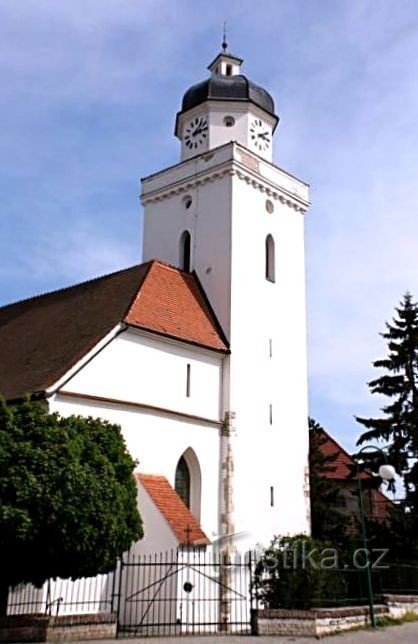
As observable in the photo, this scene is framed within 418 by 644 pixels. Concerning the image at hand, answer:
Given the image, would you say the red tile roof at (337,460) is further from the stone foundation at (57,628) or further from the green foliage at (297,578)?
the stone foundation at (57,628)

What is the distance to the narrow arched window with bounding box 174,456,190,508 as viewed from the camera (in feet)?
64.2

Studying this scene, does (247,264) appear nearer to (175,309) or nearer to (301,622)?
(175,309)

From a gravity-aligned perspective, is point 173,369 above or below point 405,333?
below

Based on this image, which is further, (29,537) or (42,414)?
(42,414)

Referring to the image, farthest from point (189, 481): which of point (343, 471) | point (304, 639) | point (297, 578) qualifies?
point (343, 471)

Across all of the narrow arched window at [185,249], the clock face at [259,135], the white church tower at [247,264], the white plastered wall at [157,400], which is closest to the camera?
the white plastered wall at [157,400]

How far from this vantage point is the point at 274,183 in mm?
24562

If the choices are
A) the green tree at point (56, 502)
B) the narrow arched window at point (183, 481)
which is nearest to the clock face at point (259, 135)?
the narrow arched window at point (183, 481)

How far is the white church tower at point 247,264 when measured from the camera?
20938 millimetres

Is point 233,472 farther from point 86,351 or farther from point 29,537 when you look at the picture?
point 29,537

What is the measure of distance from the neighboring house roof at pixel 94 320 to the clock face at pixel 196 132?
17.2 feet

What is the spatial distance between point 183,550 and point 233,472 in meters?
4.09

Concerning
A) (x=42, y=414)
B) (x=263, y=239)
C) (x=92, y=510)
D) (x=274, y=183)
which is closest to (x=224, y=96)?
(x=274, y=183)

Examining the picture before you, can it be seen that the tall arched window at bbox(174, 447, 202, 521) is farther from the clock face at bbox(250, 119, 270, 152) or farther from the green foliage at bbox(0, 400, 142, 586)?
the clock face at bbox(250, 119, 270, 152)
